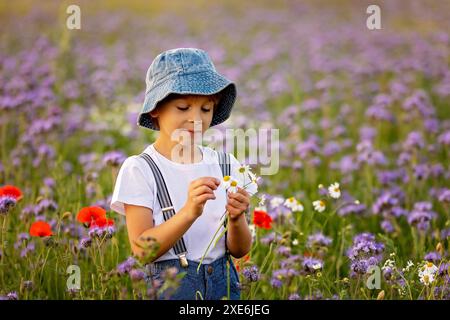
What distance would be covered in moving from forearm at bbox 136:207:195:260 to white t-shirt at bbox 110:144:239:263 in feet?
0.36

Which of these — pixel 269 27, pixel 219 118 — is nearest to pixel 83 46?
pixel 269 27

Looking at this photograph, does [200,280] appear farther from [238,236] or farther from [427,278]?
[427,278]

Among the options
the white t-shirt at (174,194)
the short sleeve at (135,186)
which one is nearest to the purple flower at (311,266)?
the white t-shirt at (174,194)

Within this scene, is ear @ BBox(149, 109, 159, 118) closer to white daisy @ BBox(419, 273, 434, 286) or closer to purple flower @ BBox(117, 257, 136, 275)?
purple flower @ BBox(117, 257, 136, 275)

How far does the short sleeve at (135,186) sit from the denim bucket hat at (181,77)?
0.16 meters

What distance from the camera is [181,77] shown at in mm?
2025

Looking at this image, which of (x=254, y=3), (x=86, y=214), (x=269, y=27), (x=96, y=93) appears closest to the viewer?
(x=86, y=214)

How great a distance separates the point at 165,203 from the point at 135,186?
100mm

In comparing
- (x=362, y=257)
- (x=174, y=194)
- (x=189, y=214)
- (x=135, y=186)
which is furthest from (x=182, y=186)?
(x=362, y=257)

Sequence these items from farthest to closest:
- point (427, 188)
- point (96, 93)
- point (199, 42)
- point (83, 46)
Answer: point (199, 42), point (83, 46), point (96, 93), point (427, 188)
